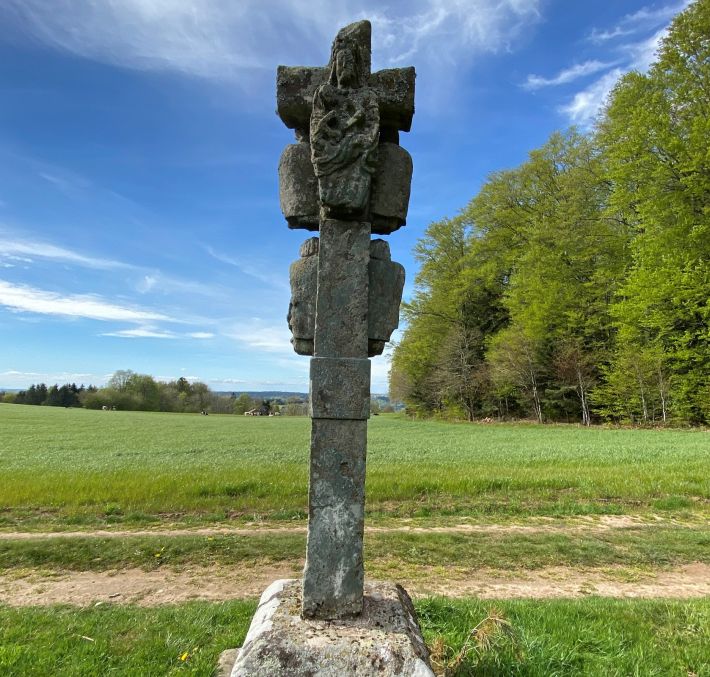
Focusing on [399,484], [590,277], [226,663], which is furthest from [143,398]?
[226,663]

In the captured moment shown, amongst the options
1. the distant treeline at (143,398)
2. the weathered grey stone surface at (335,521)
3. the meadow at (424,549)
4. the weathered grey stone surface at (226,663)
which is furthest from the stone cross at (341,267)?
the distant treeline at (143,398)

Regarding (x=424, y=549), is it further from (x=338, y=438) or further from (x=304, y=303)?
(x=304, y=303)

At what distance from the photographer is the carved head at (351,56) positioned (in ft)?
10.9

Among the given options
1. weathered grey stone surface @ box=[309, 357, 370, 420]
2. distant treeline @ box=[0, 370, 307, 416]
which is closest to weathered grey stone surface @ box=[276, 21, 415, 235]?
weathered grey stone surface @ box=[309, 357, 370, 420]

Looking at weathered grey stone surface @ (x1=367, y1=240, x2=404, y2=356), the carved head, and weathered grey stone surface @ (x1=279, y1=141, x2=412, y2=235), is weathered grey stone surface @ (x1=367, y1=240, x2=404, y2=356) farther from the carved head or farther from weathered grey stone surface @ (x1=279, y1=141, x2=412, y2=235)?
the carved head

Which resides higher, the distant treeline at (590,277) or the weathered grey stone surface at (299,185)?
the distant treeline at (590,277)

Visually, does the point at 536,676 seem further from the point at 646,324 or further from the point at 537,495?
the point at 646,324

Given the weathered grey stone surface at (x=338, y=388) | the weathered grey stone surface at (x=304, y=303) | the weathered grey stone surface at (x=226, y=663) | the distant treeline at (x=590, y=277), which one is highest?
the distant treeline at (x=590, y=277)

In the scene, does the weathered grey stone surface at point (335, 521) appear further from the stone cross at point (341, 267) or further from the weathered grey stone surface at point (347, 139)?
the weathered grey stone surface at point (347, 139)

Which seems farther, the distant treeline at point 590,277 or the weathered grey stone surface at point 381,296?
the distant treeline at point 590,277

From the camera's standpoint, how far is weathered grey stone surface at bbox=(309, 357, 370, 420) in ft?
10.4

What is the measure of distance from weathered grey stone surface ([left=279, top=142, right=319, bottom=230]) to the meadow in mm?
3367

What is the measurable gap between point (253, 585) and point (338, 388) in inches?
190

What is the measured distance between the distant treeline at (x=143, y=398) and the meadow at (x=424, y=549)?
240 feet
